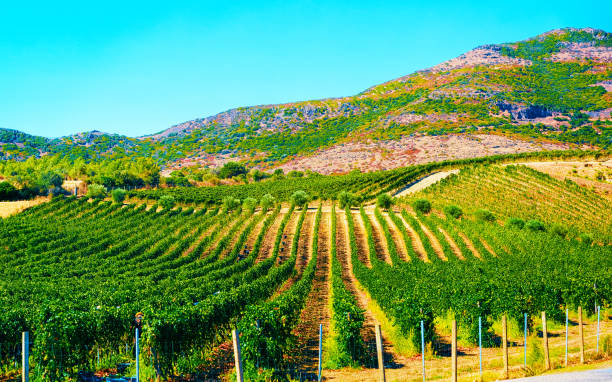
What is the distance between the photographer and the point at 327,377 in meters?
13.0

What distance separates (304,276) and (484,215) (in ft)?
104

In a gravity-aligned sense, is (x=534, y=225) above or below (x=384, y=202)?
below

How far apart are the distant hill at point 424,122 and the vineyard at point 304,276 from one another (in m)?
43.4

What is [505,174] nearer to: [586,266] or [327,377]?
[586,266]

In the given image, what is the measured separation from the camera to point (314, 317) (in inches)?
854

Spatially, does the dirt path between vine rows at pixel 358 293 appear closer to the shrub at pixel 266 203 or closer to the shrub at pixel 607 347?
the shrub at pixel 607 347

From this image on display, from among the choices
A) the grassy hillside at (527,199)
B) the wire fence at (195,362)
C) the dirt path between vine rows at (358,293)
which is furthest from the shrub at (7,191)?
the wire fence at (195,362)

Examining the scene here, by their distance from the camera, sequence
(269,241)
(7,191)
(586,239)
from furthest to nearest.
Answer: (7,191)
(586,239)
(269,241)

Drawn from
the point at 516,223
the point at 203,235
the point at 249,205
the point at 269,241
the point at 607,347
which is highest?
the point at 249,205

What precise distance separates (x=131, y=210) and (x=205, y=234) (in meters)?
16.3

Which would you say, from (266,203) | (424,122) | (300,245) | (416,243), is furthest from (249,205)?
(424,122)

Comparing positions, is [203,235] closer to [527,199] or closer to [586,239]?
[586,239]

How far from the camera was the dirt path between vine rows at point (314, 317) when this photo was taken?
1473 cm

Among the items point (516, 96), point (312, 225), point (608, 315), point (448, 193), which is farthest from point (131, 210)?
point (516, 96)
